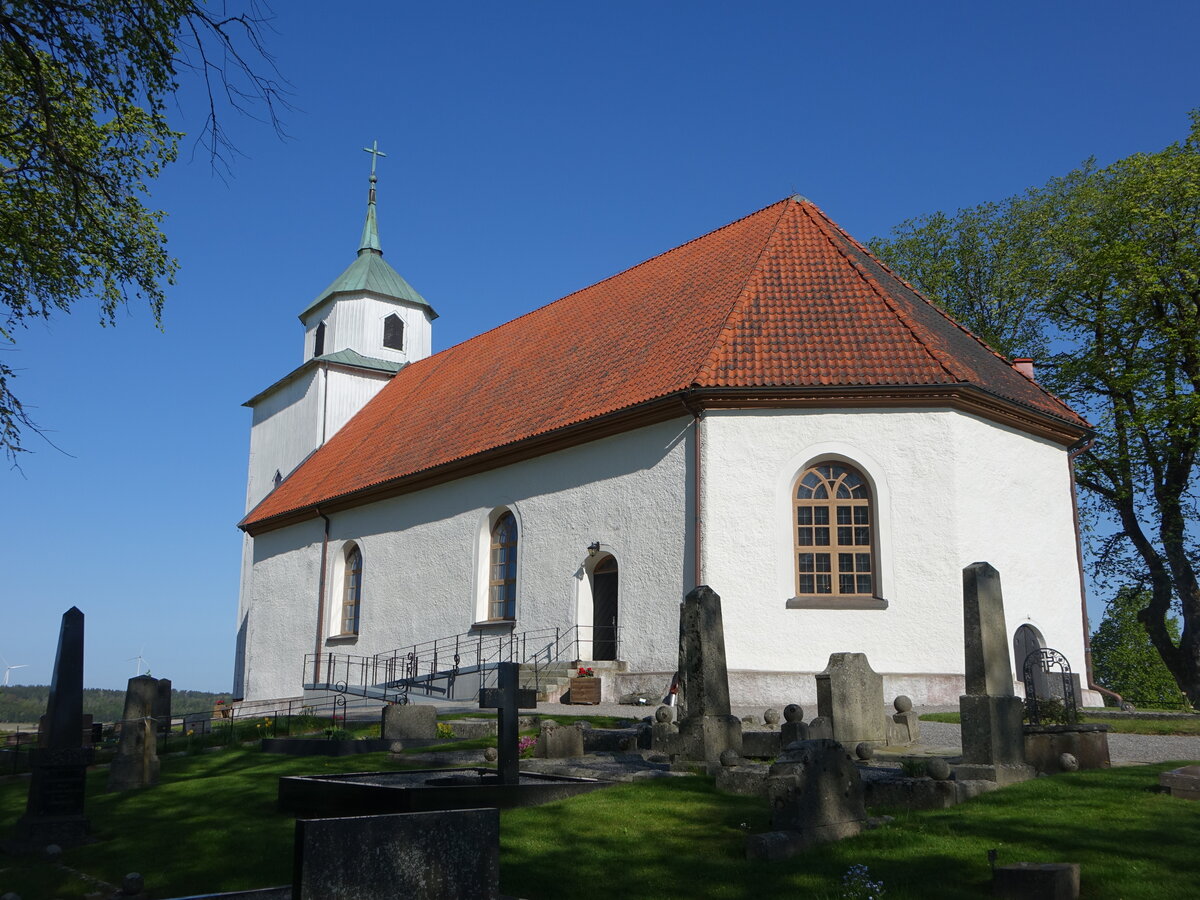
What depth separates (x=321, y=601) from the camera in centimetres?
2627

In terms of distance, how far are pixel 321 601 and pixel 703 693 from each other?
1761 centimetres

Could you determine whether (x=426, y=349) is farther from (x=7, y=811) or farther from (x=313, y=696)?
(x=7, y=811)

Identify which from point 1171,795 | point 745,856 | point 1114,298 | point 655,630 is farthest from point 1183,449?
point 745,856

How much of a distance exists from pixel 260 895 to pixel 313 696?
20.5m

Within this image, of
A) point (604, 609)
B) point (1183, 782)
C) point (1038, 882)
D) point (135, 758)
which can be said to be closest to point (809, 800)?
point (1038, 882)

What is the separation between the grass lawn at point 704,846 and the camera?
626cm

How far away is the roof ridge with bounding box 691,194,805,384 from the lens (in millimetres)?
17656

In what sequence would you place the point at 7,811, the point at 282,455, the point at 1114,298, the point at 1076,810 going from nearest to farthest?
the point at 1076,810 → the point at 7,811 → the point at 1114,298 → the point at 282,455

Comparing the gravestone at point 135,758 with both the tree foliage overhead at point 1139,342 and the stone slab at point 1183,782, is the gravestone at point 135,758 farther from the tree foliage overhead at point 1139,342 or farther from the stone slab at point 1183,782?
the tree foliage overhead at point 1139,342

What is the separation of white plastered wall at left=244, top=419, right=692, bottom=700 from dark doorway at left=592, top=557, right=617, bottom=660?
0.45 meters

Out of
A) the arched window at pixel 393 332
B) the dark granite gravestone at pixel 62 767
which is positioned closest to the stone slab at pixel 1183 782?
the dark granite gravestone at pixel 62 767

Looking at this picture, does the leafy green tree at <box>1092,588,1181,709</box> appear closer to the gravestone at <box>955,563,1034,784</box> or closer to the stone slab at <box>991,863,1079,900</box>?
the gravestone at <box>955,563,1034,784</box>

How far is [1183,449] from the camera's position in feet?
82.7

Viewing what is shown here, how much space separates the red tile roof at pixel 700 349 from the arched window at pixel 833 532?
5.26 ft
